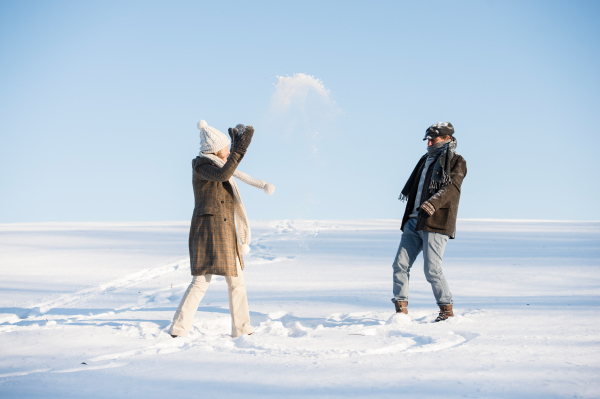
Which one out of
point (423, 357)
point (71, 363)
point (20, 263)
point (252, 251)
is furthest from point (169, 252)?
point (423, 357)

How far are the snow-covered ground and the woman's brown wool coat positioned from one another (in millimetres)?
542

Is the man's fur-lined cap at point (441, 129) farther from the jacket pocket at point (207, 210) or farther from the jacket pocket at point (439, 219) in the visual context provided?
the jacket pocket at point (207, 210)

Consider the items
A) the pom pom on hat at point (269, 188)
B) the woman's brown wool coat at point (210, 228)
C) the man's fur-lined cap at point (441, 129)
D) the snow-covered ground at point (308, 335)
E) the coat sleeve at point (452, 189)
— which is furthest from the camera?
the man's fur-lined cap at point (441, 129)

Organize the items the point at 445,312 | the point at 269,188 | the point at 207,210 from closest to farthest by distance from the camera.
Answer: the point at 207,210 < the point at 269,188 < the point at 445,312

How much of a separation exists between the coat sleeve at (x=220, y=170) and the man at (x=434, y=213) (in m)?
1.55

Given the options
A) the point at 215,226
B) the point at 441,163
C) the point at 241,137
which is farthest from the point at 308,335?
the point at 441,163

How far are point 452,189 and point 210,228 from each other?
1991mm

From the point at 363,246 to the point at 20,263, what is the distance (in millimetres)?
6708

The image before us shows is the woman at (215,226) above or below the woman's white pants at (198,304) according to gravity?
above

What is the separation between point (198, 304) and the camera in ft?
11.9

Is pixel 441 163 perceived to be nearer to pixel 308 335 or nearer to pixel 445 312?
pixel 445 312

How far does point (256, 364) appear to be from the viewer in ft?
8.73

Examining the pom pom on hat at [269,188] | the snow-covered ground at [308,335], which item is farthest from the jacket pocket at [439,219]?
the pom pom on hat at [269,188]

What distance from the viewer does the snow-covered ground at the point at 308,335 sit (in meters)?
2.33
